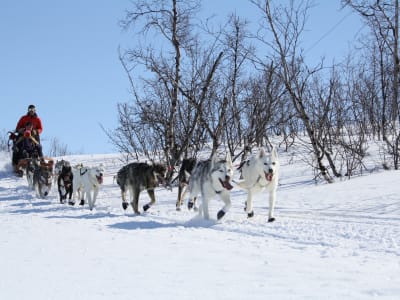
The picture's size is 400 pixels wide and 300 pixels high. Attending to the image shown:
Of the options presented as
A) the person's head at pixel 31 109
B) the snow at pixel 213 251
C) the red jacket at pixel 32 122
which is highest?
the person's head at pixel 31 109

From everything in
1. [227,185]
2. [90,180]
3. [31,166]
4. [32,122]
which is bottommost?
[227,185]

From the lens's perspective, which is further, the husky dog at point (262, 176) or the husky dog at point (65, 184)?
the husky dog at point (65, 184)

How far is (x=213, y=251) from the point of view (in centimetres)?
536

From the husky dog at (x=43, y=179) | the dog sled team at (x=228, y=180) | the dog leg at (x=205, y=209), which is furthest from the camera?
the husky dog at (x=43, y=179)

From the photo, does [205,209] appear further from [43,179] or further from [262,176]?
[43,179]

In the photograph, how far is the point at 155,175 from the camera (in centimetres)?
991

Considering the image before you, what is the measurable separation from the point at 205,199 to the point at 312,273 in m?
4.27

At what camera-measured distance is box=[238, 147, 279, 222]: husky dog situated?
8297mm

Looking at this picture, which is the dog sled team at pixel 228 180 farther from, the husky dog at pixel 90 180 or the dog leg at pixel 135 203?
the husky dog at pixel 90 180

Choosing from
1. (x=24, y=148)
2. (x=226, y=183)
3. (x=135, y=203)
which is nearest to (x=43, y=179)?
(x=24, y=148)

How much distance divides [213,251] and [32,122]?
42.5ft

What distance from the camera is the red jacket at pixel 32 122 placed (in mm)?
16938

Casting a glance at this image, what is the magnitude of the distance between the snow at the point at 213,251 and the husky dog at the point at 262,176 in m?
0.31

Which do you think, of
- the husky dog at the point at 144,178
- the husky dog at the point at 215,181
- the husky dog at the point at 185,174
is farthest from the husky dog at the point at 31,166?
the husky dog at the point at 215,181
